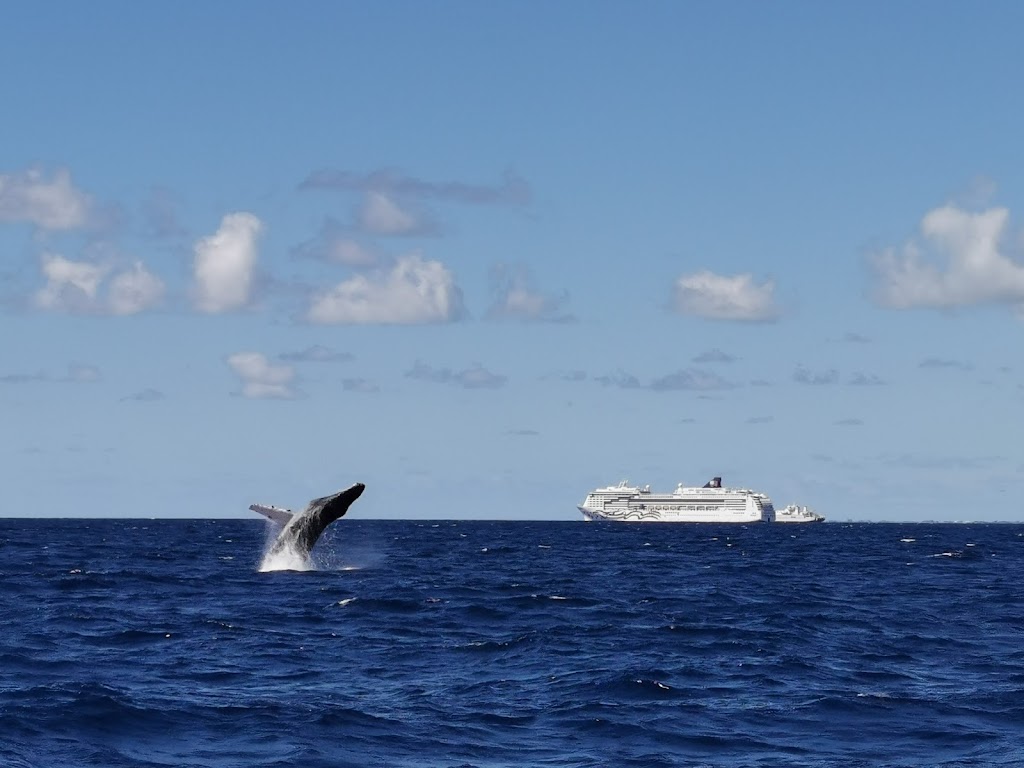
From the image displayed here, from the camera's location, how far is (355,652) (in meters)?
29.8

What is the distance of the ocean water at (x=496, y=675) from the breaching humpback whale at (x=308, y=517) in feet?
7.90

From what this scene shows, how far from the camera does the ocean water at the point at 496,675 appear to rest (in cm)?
2033

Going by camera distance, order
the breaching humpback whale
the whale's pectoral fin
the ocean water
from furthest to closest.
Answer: the whale's pectoral fin < the breaching humpback whale < the ocean water

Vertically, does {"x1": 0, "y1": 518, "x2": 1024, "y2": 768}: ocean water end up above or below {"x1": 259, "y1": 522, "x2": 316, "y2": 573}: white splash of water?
below

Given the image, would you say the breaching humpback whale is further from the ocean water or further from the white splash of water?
the ocean water

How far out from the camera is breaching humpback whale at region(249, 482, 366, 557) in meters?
43.2

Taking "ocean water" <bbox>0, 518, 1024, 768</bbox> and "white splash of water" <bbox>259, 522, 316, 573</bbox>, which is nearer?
"ocean water" <bbox>0, 518, 1024, 768</bbox>

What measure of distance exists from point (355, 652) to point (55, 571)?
106 feet

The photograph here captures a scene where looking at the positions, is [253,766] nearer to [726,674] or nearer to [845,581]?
[726,674]

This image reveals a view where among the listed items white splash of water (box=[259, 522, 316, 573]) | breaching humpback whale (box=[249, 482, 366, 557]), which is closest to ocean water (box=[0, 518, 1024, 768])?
breaching humpback whale (box=[249, 482, 366, 557])

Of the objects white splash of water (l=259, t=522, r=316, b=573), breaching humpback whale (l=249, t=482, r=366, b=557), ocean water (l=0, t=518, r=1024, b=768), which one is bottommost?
ocean water (l=0, t=518, r=1024, b=768)

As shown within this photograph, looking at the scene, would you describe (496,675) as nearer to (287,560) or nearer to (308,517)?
(308,517)

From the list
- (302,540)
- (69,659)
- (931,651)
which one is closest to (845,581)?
(302,540)

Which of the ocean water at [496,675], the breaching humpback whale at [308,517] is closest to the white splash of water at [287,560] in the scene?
the breaching humpback whale at [308,517]
